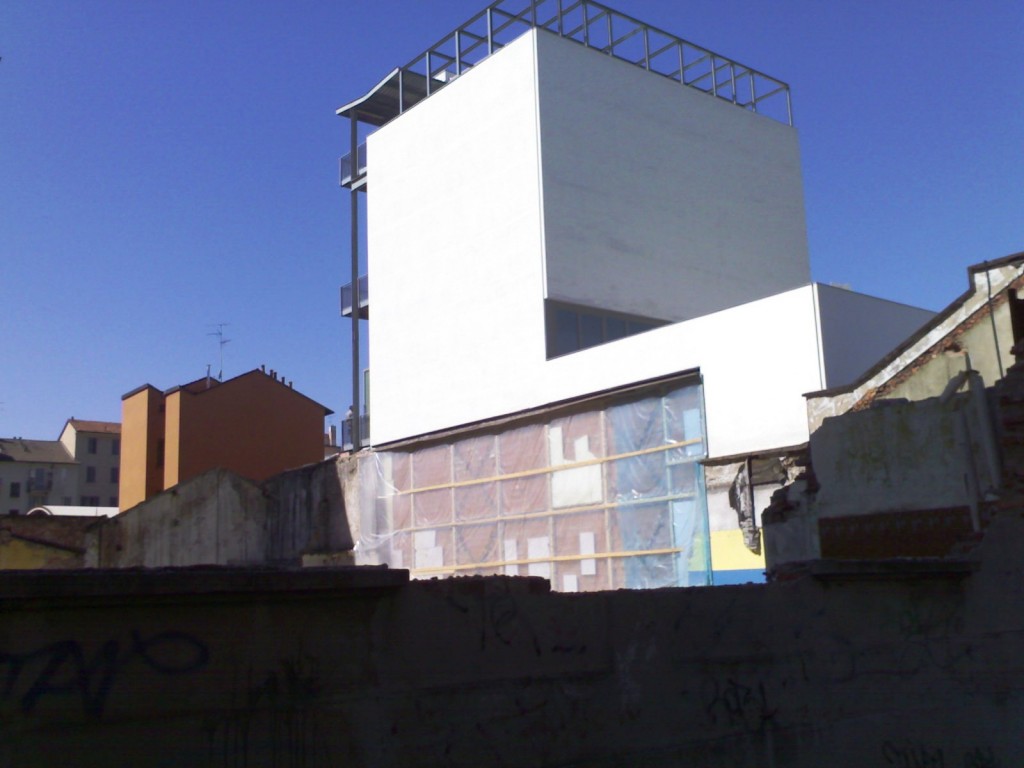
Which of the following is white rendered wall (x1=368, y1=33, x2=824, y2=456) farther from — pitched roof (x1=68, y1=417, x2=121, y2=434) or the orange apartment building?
pitched roof (x1=68, y1=417, x2=121, y2=434)

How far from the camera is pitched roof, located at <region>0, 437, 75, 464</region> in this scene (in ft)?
→ 265

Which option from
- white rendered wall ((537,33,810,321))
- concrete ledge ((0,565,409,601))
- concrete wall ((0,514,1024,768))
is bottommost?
concrete wall ((0,514,1024,768))

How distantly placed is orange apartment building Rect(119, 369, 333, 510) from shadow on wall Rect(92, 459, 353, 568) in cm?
856

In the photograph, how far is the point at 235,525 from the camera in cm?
2670

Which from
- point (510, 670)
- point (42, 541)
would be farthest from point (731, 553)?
point (42, 541)

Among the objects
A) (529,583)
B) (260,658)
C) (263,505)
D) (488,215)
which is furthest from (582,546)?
(260,658)

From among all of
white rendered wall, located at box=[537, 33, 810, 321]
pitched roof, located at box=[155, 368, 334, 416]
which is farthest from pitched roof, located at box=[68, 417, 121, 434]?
white rendered wall, located at box=[537, 33, 810, 321]

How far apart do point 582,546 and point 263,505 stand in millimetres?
11718

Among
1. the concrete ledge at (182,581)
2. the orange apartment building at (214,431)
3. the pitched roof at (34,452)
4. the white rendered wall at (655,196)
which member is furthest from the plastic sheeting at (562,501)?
the pitched roof at (34,452)

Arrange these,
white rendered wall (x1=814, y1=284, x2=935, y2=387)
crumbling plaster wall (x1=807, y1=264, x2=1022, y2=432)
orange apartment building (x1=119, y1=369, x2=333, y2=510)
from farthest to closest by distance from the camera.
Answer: orange apartment building (x1=119, y1=369, x2=333, y2=510), white rendered wall (x1=814, y1=284, x2=935, y2=387), crumbling plaster wall (x1=807, y1=264, x2=1022, y2=432)

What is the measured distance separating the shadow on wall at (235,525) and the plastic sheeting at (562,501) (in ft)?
4.53

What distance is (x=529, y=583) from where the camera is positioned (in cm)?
549

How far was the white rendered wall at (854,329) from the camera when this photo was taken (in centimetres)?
1530

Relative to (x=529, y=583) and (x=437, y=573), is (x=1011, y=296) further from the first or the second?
(x=437, y=573)
